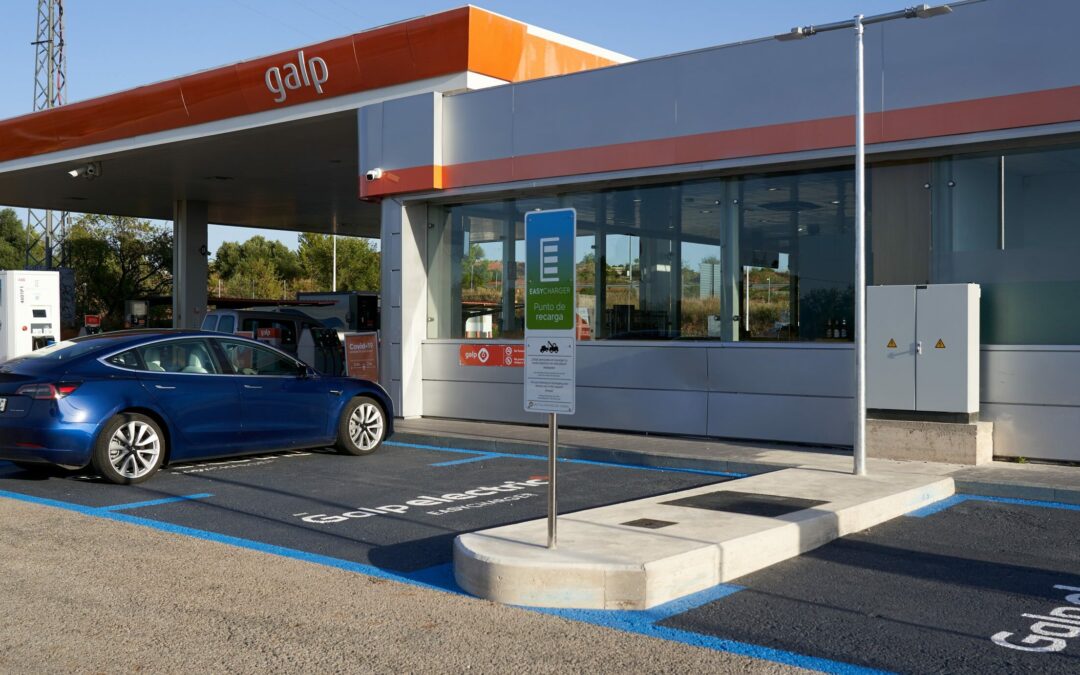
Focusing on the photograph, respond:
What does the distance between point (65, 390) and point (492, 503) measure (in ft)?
13.5

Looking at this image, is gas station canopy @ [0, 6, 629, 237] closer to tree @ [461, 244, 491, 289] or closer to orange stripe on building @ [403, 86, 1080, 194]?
orange stripe on building @ [403, 86, 1080, 194]

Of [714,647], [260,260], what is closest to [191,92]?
[714,647]

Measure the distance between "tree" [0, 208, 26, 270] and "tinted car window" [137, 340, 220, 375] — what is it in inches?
2372

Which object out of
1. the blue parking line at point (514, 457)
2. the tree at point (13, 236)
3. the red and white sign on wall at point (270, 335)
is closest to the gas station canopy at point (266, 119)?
the red and white sign on wall at point (270, 335)

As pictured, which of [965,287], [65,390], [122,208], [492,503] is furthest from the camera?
[122,208]

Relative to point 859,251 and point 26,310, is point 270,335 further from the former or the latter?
point 859,251

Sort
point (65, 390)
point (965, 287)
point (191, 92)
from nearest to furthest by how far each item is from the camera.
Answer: point (65, 390)
point (965, 287)
point (191, 92)

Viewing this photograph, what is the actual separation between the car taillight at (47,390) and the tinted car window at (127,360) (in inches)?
21.3

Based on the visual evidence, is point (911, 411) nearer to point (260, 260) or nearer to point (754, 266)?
point (754, 266)

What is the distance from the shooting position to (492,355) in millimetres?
15766

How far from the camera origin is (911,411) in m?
11.3

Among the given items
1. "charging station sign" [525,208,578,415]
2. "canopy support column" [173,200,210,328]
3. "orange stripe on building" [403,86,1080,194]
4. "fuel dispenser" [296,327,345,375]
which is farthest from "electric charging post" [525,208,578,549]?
"canopy support column" [173,200,210,328]

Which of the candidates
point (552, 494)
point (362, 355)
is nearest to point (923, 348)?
point (552, 494)

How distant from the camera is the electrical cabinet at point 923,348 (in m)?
11.0
